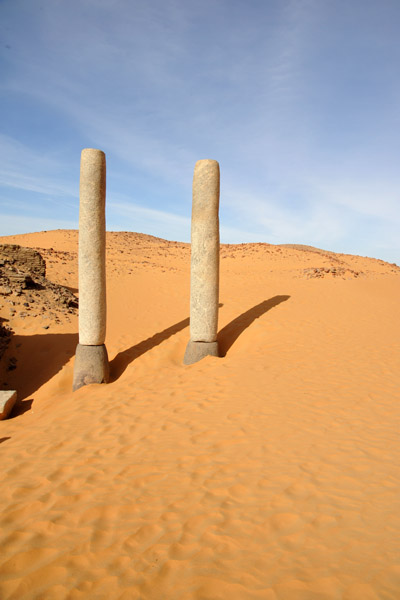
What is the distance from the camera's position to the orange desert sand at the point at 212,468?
2779 millimetres

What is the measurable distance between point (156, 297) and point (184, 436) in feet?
36.5

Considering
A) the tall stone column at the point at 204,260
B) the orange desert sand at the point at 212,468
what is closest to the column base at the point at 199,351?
the tall stone column at the point at 204,260

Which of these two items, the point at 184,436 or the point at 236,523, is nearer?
the point at 236,523

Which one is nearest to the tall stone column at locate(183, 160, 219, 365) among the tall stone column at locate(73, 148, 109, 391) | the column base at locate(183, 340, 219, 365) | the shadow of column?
the column base at locate(183, 340, 219, 365)

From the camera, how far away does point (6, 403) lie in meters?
7.52

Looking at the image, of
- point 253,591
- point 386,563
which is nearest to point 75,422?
point 253,591

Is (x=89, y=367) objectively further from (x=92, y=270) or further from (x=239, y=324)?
(x=239, y=324)

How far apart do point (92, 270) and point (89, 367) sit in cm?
225

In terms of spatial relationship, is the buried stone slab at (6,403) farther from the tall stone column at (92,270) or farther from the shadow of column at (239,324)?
the shadow of column at (239,324)

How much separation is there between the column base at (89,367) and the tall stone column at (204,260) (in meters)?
2.02

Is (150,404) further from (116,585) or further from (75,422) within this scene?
(116,585)

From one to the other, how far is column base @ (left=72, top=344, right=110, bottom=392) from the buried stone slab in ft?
4.40

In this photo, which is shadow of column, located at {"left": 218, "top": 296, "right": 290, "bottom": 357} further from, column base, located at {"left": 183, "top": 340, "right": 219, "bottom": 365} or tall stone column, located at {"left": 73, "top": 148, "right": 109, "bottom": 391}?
tall stone column, located at {"left": 73, "top": 148, "right": 109, "bottom": 391}

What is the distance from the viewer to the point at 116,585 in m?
2.75
